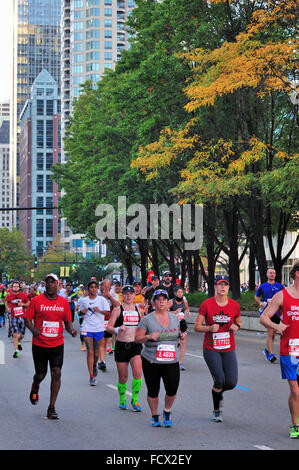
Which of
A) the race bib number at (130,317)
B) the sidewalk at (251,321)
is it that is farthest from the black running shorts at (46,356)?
the sidewalk at (251,321)

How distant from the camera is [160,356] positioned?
31.3 feet

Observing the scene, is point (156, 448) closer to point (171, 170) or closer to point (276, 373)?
point (276, 373)

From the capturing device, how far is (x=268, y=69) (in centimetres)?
2522

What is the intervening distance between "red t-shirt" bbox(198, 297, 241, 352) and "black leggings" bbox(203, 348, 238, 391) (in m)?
0.07

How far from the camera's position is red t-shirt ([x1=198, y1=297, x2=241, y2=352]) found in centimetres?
989

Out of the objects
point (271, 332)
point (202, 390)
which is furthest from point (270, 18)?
point (202, 390)

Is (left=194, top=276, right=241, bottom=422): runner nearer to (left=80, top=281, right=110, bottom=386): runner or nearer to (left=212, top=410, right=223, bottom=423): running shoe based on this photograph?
(left=212, top=410, right=223, bottom=423): running shoe

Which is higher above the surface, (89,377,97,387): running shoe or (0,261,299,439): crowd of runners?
(0,261,299,439): crowd of runners

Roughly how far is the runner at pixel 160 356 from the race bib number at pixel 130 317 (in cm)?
186

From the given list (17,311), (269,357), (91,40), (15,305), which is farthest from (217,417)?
(91,40)

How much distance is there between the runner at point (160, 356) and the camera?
376 inches

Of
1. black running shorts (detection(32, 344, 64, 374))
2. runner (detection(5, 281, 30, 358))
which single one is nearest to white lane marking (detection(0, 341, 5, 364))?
runner (detection(5, 281, 30, 358))

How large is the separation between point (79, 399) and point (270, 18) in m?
17.1

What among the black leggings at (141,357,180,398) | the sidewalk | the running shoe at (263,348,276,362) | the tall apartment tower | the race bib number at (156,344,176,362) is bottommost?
the sidewalk
